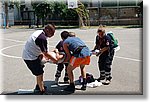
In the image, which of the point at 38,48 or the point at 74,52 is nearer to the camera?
the point at 38,48

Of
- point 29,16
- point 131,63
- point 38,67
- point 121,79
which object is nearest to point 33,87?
point 38,67

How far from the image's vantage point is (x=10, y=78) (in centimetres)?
754

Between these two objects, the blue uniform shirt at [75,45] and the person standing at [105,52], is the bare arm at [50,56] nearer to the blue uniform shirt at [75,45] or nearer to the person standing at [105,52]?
the blue uniform shirt at [75,45]

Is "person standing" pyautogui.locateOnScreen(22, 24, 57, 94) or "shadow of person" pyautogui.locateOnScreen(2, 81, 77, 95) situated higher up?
"person standing" pyautogui.locateOnScreen(22, 24, 57, 94)

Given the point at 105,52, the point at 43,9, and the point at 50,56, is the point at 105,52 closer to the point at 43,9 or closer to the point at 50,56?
the point at 50,56

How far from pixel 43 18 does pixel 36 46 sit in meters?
31.5

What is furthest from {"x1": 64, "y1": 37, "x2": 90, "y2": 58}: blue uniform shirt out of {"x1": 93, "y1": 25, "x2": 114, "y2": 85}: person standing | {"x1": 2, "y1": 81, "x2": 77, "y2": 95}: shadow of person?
{"x1": 2, "y1": 81, "x2": 77, "y2": 95}: shadow of person

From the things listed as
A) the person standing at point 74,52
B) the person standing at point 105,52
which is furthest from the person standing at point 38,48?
the person standing at point 105,52

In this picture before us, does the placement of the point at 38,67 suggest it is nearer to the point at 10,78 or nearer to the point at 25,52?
the point at 25,52

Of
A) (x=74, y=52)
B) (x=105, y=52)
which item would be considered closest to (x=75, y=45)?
(x=74, y=52)

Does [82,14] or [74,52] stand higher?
[82,14]

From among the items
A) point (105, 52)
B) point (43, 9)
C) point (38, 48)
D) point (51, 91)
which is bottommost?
point (51, 91)

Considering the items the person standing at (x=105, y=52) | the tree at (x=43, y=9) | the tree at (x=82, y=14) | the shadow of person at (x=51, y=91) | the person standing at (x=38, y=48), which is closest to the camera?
the person standing at (x=38, y=48)

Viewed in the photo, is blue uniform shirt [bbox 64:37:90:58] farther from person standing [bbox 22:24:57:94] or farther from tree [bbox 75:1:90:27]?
tree [bbox 75:1:90:27]
